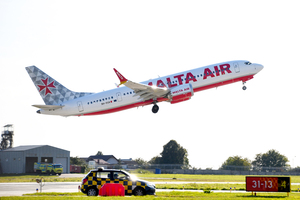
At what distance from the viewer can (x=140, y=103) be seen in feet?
172

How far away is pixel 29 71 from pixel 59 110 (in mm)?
9582

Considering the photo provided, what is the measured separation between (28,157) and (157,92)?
44.1 m

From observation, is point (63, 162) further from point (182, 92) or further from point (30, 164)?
point (182, 92)

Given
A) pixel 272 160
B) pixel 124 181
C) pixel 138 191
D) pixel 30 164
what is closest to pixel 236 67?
pixel 138 191

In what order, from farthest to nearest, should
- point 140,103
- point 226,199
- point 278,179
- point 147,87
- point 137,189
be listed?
point 140,103 < point 147,87 < point 278,179 < point 137,189 < point 226,199

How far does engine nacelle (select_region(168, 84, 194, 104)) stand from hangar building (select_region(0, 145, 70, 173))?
43.8 metres

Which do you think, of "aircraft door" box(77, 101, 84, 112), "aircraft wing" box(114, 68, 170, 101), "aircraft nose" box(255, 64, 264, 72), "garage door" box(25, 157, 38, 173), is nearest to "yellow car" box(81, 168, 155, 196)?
"aircraft wing" box(114, 68, 170, 101)

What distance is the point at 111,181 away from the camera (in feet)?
91.2

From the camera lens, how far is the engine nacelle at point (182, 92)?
163ft

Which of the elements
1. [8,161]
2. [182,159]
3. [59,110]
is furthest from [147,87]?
[182,159]

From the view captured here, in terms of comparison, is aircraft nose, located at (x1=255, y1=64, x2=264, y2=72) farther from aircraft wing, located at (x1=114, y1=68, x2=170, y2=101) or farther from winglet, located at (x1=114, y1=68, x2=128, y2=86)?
winglet, located at (x1=114, y1=68, x2=128, y2=86)

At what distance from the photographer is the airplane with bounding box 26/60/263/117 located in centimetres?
5053

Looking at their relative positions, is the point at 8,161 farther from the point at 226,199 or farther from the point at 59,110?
the point at 226,199

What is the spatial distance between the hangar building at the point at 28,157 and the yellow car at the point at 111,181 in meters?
55.7
